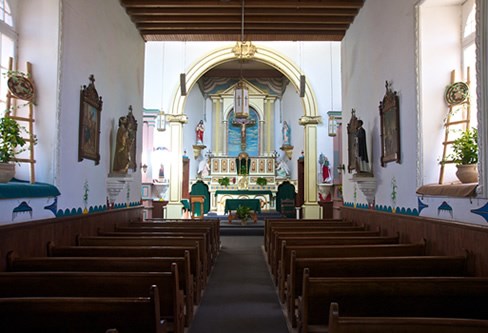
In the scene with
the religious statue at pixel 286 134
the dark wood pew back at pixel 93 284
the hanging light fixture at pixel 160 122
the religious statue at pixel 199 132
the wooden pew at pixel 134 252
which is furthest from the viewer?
the religious statue at pixel 286 134

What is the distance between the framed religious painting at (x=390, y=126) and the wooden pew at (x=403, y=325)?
153 inches

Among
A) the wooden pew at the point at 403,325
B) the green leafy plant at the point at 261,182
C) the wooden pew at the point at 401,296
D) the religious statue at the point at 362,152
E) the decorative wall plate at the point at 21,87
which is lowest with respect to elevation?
the wooden pew at the point at 401,296

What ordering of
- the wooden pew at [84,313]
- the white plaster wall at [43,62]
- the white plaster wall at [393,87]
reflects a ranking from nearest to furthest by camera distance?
1. the wooden pew at [84,313]
2. the white plaster wall at [43,62]
3. the white plaster wall at [393,87]

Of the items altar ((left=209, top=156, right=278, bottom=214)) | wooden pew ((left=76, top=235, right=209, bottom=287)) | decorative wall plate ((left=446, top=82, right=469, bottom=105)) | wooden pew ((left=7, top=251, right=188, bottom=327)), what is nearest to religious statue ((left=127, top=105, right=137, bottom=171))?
wooden pew ((left=76, top=235, right=209, bottom=287))

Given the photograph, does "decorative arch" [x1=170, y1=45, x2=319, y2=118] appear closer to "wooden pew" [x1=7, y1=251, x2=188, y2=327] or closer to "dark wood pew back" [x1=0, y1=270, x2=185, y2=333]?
"wooden pew" [x1=7, y1=251, x2=188, y2=327]

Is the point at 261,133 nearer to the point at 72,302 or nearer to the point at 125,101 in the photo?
the point at 125,101

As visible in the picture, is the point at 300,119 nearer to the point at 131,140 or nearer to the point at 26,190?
the point at 131,140

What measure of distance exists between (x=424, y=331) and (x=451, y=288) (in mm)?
1157

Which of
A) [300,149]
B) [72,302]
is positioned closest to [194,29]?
[72,302]

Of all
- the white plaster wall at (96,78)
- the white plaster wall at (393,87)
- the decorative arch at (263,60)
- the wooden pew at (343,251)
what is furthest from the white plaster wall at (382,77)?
the decorative arch at (263,60)

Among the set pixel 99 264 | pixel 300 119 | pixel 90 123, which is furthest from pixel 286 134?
Result: pixel 99 264

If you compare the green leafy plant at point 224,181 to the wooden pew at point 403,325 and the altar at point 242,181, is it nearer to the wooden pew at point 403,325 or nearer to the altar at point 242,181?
the altar at point 242,181

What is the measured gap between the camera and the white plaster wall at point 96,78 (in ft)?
15.3

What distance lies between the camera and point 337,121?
42.1 feet
